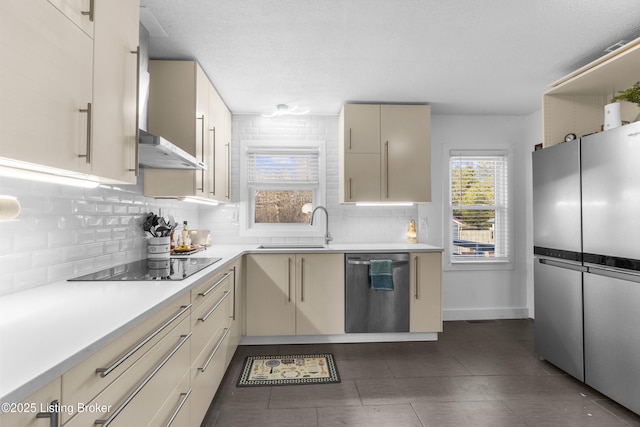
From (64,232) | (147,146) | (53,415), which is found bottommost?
(53,415)

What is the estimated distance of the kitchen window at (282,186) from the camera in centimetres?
415

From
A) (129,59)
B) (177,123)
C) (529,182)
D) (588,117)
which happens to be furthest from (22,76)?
(529,182)

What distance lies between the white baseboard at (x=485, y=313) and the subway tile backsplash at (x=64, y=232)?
345 centimetres

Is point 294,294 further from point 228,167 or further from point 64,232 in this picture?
point 64,232

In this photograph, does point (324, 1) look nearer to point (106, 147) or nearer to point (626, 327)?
point (106, 147)

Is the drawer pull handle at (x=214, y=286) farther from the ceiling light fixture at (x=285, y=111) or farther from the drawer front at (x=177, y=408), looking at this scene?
the ceiling light fixture at (x=285, y=111)

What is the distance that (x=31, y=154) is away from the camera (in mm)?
1006

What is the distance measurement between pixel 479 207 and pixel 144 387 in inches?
160

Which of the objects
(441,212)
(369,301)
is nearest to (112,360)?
(369,301)

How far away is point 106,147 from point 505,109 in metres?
4.10

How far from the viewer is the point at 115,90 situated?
1.49 metres

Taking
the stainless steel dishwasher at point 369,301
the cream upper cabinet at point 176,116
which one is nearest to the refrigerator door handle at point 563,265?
the stainless steel dishwasher at point 369,301

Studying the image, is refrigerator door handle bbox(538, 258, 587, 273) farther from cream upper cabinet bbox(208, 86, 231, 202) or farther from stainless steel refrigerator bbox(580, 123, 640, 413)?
cream upper cabinet bbox(208, 86, 231, 202)

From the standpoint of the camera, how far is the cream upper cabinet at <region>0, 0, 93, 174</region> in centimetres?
93
